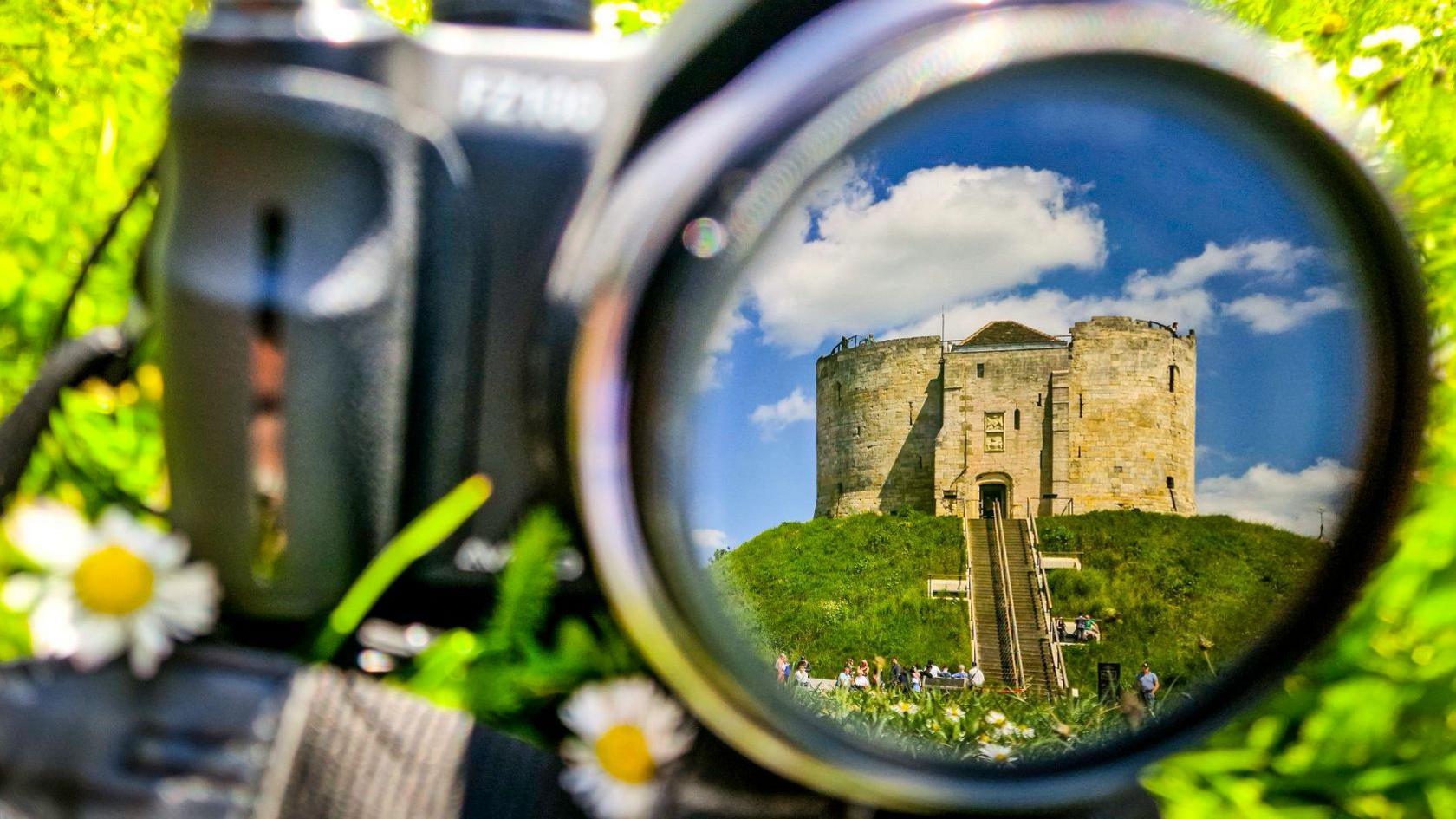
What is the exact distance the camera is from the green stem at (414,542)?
0.45 m

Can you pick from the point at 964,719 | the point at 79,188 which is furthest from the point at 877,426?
the point at 79,188

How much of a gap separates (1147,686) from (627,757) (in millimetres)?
242

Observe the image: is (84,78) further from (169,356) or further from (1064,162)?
(1064,162)

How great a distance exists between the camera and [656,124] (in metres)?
0.43

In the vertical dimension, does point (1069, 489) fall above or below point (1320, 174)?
below

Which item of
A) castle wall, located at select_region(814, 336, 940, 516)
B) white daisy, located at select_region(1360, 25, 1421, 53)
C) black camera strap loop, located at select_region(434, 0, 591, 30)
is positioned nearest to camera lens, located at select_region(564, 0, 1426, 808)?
castle wall, located at select_region(814, 336, 940, 516)

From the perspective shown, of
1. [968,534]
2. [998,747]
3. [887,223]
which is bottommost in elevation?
[998,747]

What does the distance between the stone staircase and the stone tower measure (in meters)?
0.01

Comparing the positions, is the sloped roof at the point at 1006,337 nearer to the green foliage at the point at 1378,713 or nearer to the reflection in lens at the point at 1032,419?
the reflection in lens at the point at 1032,419

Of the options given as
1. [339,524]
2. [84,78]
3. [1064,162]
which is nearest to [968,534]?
[1064,162]

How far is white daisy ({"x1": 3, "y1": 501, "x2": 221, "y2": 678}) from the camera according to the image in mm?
452

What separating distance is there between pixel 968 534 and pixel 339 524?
0.88 feet

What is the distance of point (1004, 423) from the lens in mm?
439

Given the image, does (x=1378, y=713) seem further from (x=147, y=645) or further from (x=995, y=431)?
(x=147, y=645)
